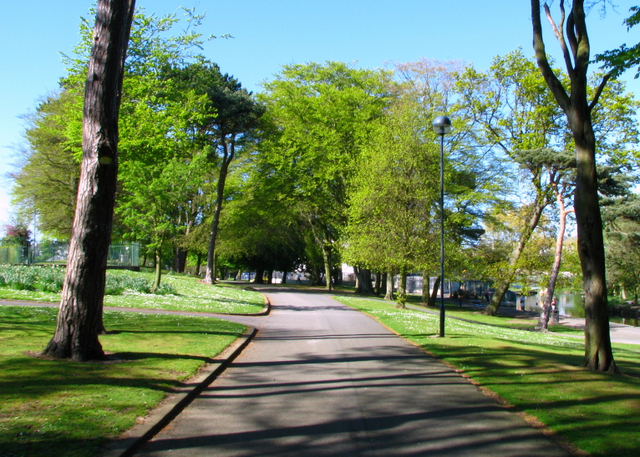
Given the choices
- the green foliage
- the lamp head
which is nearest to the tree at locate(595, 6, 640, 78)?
the lamp head

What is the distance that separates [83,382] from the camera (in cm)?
645

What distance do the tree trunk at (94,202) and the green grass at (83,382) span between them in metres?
0.50

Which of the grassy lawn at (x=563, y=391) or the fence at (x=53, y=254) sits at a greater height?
the fence at (x=53, y=254)

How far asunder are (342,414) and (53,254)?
41108 mm

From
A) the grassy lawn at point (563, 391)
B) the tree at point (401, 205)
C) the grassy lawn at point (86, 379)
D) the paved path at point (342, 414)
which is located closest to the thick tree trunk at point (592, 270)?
the grassy lawn at point (563, 391)

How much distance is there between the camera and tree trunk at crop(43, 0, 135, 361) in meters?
7.80

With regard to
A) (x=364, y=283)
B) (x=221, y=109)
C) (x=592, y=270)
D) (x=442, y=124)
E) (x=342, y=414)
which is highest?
(x=221, y=109)

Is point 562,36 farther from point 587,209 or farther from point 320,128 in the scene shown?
point 320,128

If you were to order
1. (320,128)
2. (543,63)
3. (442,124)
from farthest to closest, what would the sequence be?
(320,128)
(442,124)
(543,63)

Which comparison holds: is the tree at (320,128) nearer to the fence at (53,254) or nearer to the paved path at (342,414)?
the fence at (53,254)

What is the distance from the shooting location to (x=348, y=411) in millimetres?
6336

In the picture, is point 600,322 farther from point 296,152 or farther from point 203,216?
point 203,216

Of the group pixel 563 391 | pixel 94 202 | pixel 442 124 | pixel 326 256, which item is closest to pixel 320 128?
pixel 326 256

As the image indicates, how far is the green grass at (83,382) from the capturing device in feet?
15.1
